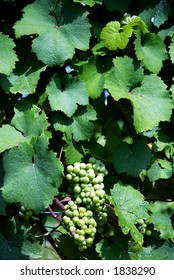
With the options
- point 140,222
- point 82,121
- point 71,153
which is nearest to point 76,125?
point 82,121

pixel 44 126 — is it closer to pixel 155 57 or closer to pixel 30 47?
pixel 30 47

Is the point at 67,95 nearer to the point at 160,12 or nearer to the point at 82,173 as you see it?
the point at 82,173

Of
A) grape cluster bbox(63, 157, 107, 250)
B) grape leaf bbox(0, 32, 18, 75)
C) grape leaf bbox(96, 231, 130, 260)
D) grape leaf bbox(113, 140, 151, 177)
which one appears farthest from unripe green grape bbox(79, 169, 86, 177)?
grape leaf bbox(0, 32, 18, 75)

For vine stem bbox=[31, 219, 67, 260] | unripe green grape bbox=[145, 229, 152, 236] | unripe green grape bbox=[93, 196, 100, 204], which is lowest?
vine stem bbox=[31, 219, 67, 260]

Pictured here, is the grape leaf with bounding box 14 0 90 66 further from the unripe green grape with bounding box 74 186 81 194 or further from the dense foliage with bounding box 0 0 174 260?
the unripe green grape with bounding box 74 186 81 194

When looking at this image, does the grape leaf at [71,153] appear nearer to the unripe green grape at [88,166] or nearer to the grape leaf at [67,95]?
the unripe green grape at [88,166]
